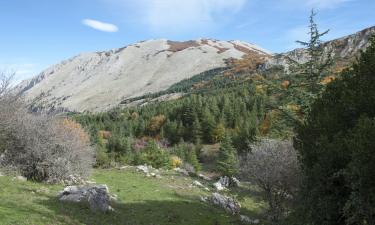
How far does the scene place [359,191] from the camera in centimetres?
1491

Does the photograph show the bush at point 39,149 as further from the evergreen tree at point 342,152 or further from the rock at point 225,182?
the evergreen tree at point 342,152

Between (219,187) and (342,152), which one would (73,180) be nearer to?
(219,187)

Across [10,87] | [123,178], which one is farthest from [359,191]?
[123,178]

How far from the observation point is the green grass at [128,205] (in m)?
22.8

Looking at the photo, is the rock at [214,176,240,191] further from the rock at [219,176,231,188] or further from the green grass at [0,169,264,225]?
the green grass at [0,169,264,225]

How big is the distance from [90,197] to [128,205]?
4.16 meters

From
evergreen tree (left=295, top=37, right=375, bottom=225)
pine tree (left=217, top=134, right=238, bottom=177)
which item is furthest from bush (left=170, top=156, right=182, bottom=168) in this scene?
evergreen tree (left=295, top=37, right=375, bottom=225)

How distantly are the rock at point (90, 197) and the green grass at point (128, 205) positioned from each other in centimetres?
52

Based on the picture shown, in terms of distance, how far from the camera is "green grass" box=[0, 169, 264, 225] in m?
22.8

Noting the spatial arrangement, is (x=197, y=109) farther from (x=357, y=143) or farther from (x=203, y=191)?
(x=357, y=143)

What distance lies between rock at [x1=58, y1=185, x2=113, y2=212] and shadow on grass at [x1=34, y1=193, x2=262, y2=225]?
0.49 meters

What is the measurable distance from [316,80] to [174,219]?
16376 mm

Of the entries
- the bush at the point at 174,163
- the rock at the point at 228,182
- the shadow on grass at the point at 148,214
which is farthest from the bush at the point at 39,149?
the bush at the point at 174,163

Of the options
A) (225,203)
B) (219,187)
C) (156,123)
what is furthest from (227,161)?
(156,123)
